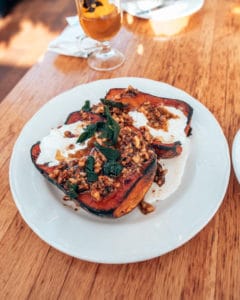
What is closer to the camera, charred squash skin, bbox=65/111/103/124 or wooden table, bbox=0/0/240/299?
wooden table, bbox=0/0/240/299

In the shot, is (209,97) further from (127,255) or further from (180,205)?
(127,255)

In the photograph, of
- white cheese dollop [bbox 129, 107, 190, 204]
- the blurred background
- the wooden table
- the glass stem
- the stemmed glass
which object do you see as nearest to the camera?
the wooden table

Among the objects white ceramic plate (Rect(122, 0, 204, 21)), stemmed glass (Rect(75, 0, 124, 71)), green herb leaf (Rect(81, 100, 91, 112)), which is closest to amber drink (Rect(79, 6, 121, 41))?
stemmed glass (Rect(75, 0, 124, 71))

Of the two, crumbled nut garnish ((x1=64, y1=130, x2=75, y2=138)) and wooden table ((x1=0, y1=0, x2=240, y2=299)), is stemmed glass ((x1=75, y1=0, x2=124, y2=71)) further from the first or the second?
crumbled nut garnish ((x1=64, y1=130, x2=75, y2=138))

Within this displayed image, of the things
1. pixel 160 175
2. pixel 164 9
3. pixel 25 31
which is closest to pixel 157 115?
pixel 160 175

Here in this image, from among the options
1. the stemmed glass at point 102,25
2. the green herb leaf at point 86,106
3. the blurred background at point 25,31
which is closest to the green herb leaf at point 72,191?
the green herb leaf at point 86,106

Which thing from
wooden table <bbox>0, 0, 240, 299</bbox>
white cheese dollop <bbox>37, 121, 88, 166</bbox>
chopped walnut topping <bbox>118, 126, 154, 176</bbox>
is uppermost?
white cheese dollop <bbox>37, 121, 88, 166</bbox>

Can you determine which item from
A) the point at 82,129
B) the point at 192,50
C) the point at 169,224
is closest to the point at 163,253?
the point at 169,224
